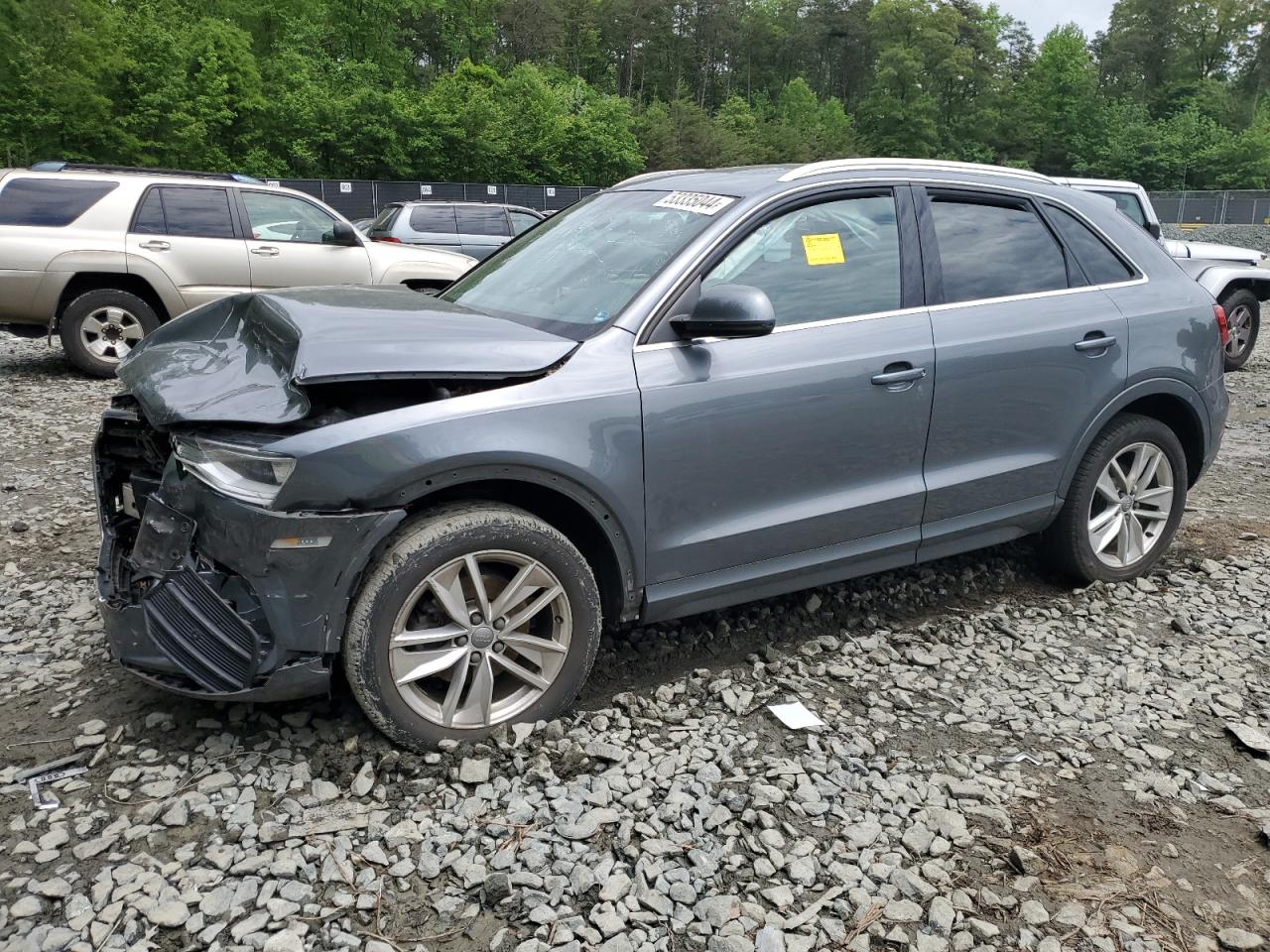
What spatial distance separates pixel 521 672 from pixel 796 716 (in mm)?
990

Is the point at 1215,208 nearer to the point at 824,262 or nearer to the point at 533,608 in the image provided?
the point at 824,262

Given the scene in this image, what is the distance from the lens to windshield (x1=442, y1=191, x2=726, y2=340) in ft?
11.4

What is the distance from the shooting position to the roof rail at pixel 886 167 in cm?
375

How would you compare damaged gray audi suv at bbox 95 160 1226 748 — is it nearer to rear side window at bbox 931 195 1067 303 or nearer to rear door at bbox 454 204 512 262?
rear side window at bbox 931 195 1067 303

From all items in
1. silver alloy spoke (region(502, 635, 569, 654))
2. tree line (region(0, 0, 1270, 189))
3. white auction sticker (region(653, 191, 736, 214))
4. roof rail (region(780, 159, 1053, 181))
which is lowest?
silver alloy spoke (region(502, 635, 569, 654))

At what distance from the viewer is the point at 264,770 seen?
3.03 m

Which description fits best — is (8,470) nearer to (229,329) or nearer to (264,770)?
(229,329)

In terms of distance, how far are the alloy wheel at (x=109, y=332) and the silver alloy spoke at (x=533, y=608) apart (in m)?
7.28

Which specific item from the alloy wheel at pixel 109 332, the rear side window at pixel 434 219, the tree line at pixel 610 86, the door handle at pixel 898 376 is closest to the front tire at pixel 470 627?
the door handle at pixel 898 376

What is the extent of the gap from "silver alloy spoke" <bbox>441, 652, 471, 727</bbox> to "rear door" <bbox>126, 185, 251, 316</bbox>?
289 inches

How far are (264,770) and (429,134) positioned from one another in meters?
41.3

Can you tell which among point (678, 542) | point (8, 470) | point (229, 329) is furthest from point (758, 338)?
point (8, 470)

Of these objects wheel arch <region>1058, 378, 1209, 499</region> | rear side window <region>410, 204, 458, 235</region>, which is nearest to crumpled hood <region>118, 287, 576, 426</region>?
wheel arch <region>1058, 378, 1209, 499</region>

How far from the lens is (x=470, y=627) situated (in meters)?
3.04
